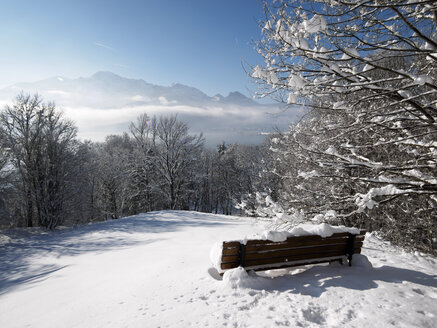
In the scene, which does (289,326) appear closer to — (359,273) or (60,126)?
(359,273)

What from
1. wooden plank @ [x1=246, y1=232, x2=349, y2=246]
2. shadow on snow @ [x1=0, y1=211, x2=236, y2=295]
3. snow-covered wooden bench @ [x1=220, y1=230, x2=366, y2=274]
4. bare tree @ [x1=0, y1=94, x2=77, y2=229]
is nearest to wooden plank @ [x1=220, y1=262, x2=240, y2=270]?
snow-covered wooden bench @ [x1=220, y1=230, x2=366, y2=274]

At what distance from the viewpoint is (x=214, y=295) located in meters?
3.72

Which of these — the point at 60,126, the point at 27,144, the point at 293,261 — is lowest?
the point at 293,261

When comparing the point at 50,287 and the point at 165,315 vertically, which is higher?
the point at 165,315

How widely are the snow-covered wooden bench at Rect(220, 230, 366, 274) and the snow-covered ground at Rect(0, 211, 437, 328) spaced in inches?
8.5

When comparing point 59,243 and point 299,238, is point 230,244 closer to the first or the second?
point 299,238

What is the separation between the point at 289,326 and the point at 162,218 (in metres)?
13.6

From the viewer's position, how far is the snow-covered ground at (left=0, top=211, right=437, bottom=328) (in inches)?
122

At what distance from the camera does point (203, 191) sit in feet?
136

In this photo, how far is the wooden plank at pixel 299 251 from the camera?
13.7 ft

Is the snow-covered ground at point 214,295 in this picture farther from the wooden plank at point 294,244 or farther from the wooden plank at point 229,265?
the wooden plank at point 294,244

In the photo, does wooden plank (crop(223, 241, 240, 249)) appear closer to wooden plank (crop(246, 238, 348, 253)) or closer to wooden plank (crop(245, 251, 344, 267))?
wooden plank (crop(246, 238, 348, 253))

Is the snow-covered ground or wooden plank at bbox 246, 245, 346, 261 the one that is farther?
wooden plank at bbox 246, 245, 346, 261

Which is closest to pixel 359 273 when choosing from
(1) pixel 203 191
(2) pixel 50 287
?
(2) pixel 50 287
